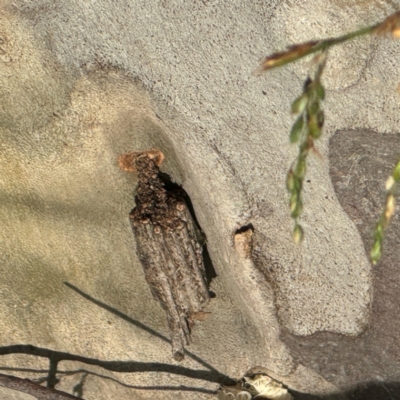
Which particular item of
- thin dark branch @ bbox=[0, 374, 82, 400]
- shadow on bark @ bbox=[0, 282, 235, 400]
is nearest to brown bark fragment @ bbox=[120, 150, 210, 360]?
shadow on bark @ bbox=[0, 282, 235, 400]

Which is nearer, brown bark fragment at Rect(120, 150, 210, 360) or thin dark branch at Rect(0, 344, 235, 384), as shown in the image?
brown bark fragment at Rect(120, 150, 210, 360)

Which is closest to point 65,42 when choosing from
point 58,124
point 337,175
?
point 58,124

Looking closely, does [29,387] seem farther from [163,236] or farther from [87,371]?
[163,236]

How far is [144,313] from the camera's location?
47.4 inches

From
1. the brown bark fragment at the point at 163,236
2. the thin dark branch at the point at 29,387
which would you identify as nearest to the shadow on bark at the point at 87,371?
the thin dark branch at the point at 29,387

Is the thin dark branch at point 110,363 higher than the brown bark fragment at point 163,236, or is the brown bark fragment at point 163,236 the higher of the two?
the brown bark fragment at point 163,236

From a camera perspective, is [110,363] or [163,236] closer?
[163,236]

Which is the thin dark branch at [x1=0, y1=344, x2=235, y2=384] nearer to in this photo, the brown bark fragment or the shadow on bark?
the shadow on bark

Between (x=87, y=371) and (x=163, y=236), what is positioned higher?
(x=163, y=236)

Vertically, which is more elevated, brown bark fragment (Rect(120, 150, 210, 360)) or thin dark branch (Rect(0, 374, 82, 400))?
brown bark fragment (Rect(120, 150, 210, 360))

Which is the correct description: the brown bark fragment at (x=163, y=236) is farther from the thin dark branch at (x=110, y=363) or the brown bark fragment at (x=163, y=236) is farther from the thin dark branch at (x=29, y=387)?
the thin dark branch at (x=29, y=387)

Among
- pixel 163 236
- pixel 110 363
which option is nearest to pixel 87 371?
pixel 110 363

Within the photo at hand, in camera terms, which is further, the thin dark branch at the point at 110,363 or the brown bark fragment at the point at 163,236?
the thin dark branch at the point at 110,363

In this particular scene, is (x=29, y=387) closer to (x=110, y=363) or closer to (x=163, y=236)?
(x=110, y=363)
